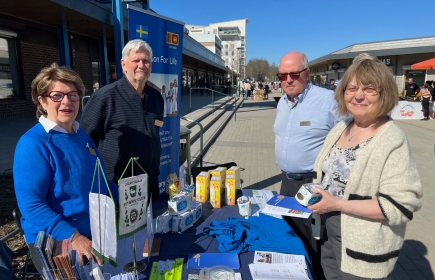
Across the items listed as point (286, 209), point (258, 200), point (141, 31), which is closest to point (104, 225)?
point (286, 209)

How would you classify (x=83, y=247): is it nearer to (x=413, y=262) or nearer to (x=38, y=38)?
(x=413, y=262)

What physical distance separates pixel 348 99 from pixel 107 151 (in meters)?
1.83

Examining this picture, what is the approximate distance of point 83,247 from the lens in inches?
52.5

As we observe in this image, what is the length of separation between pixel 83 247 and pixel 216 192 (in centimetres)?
133

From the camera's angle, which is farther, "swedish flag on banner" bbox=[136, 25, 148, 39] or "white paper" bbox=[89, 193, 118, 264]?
"swedish flag on banner" bbox=[136, 25, 148, 39]

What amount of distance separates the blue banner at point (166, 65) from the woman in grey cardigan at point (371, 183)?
2436 millimetres

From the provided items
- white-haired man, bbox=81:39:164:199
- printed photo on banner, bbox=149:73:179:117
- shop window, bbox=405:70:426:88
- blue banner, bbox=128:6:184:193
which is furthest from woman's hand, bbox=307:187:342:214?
shop window, bbox=405:70:426:88

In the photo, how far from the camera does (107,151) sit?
7.65ft

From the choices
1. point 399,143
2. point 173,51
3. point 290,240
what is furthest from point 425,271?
point 173,51

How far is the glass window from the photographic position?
843 centimetres

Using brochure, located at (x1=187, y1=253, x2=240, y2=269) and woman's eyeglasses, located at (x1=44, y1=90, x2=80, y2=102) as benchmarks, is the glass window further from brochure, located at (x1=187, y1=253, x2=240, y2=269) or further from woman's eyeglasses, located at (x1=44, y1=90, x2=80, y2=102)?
brochure, located at (x1=187, y1=253, x2=240, y2=269)

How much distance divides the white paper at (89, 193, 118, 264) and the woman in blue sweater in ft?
0.40

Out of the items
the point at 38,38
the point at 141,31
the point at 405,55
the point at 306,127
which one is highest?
the point at 405,55

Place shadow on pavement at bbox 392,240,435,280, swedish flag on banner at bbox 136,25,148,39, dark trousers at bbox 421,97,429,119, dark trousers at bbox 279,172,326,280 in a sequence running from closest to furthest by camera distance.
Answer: dark trousers at bbox 279,172,326,280
shadow on pavement at bbox 392,240,435,280
swedish flag on banner at bbox 136,25,148,39
dark trousers at bbox 421,97,429,119
